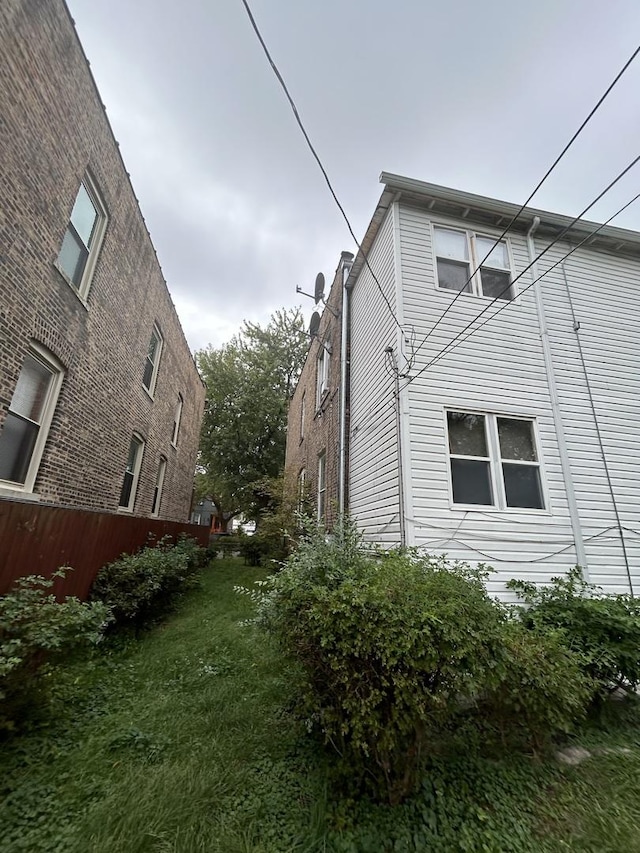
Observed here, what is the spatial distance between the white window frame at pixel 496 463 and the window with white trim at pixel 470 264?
6.74ft

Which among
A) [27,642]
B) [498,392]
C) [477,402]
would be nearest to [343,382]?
[477,402]

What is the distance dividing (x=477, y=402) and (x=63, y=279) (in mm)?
6120

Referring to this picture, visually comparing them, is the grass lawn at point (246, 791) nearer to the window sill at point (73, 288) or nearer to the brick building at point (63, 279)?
the brick building at point (63, 279)

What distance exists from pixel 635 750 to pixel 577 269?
22.3ft

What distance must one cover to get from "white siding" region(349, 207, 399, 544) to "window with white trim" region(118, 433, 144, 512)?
5.19 meters

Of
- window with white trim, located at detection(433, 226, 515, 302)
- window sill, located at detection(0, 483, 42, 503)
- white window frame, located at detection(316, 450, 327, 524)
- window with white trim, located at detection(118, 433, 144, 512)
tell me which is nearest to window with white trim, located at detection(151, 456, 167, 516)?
window with white trim, located at detection(118, 433, 144, 512)

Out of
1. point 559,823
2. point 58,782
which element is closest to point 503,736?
point 559,823

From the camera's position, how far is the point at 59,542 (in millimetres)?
4219

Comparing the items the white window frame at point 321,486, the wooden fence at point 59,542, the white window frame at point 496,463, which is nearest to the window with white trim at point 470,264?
the white window frame at point 496,463

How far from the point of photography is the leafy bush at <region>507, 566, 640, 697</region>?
11.4ft

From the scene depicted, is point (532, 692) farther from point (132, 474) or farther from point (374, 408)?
point (132, 474)

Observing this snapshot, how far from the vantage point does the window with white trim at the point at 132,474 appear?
27.7 ft

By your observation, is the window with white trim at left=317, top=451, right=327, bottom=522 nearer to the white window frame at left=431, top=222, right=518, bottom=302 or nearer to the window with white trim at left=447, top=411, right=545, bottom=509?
the window with white trim at left=447, top=411, right=545, bottom=509

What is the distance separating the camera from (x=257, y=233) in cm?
1084
